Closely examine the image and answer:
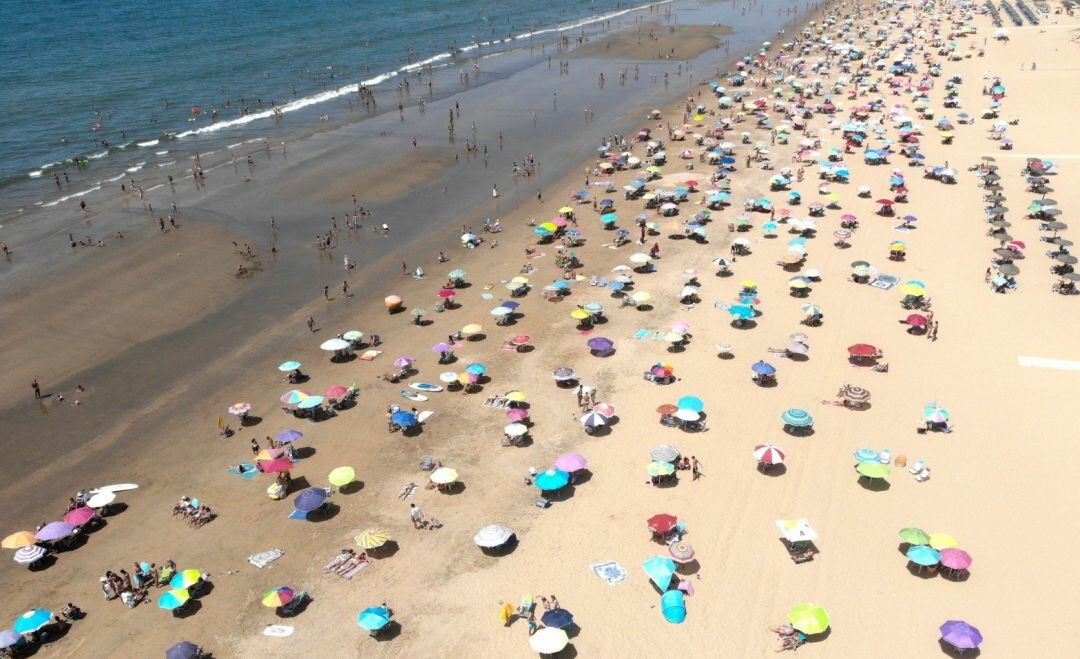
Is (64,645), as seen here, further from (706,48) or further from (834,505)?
(706,48)

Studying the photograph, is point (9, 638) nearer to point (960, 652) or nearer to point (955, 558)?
point (960, 652)

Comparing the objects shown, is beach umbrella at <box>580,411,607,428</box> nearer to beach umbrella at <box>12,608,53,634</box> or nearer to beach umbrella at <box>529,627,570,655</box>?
beach umbrella at <box>529,627,570,655</box>

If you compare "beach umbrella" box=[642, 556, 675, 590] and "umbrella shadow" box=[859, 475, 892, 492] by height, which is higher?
"beach umbrella" box=[642, 556, 675, 590]

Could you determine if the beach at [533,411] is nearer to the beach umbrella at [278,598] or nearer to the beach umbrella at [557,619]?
the beach umbrella at [278,598]

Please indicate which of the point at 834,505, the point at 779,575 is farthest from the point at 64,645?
the point at 834,505

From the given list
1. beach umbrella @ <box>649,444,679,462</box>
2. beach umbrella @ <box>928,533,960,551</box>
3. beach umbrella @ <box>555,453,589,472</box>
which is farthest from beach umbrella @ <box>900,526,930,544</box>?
beach umbrella @ <box>555,453,589,472</box>

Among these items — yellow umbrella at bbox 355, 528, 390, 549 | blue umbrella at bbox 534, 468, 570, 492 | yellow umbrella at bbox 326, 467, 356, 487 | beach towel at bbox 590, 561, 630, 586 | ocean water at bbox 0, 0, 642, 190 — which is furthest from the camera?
ocean water at bbox 0, 0, 642, 190

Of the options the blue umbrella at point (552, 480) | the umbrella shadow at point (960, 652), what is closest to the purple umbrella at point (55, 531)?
the blue umbrella at point (552, 480)
